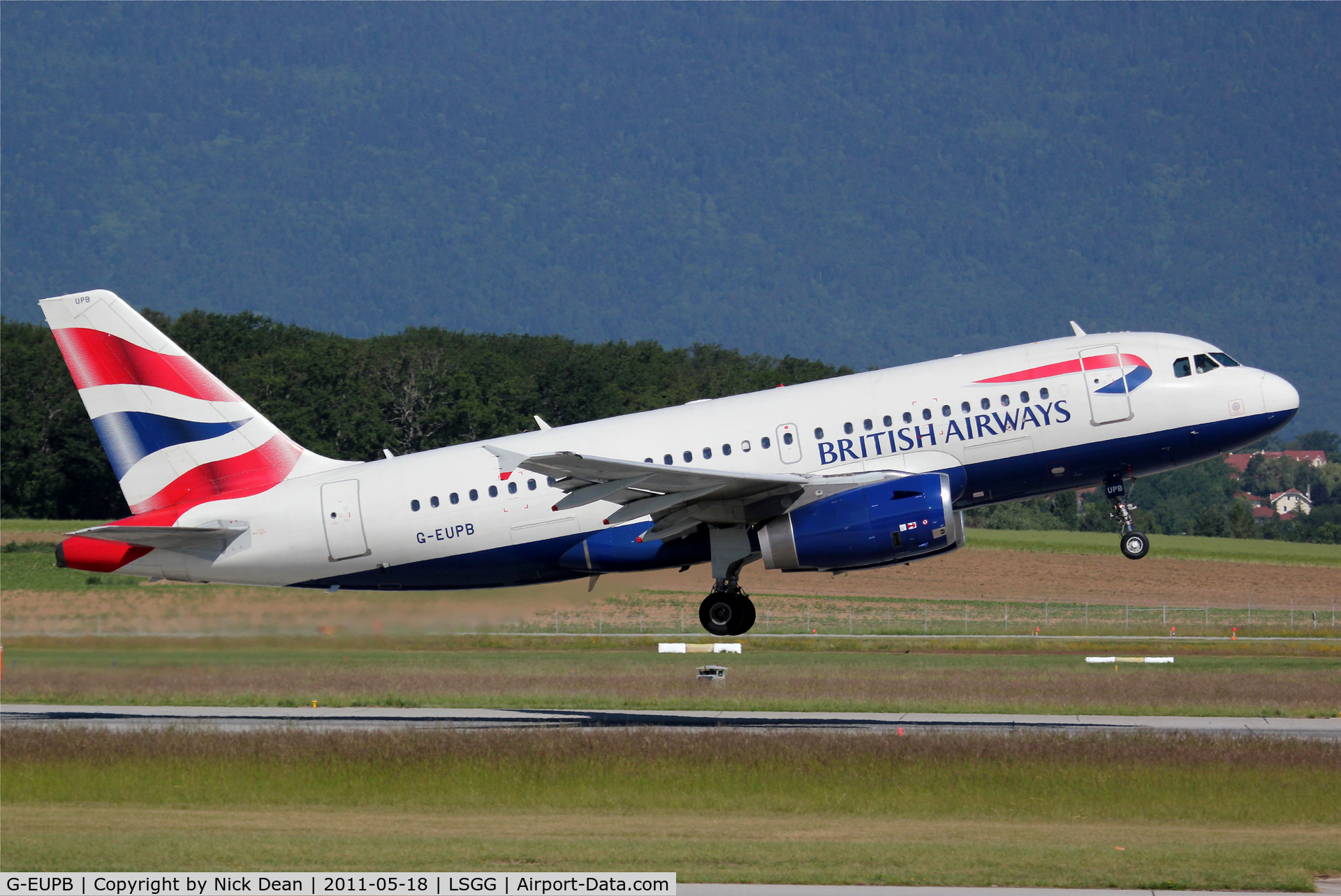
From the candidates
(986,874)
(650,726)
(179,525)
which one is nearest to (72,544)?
(179,525)

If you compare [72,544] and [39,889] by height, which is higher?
[72,544]

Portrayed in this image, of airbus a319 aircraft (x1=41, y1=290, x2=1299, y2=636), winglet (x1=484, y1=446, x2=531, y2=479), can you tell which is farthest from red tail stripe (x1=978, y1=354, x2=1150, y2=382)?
winglet (x1=484, y1=446, x2=531, y2=479)

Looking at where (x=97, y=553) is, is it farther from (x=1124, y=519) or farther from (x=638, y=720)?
(x=1124, y=519)

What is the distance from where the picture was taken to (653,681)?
A: 159 ft

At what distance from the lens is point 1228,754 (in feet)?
105

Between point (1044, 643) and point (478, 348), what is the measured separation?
80721 mm

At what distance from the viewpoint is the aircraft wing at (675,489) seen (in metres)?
29.8

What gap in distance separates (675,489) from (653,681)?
719 inches

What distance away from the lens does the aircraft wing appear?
1173 inches

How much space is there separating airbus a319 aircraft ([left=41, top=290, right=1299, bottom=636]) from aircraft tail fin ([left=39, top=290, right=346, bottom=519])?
0.05m

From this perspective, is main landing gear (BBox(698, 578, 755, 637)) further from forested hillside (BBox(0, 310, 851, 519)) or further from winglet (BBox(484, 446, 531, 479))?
forested hillside (BBox(0, 310, 851, 519))

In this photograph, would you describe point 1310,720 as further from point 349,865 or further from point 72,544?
point 72,544

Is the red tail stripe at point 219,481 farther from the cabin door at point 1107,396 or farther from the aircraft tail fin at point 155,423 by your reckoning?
the cabin door at point 1107,396

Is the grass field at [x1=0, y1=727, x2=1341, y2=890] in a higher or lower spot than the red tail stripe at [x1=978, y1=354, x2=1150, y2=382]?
lower
